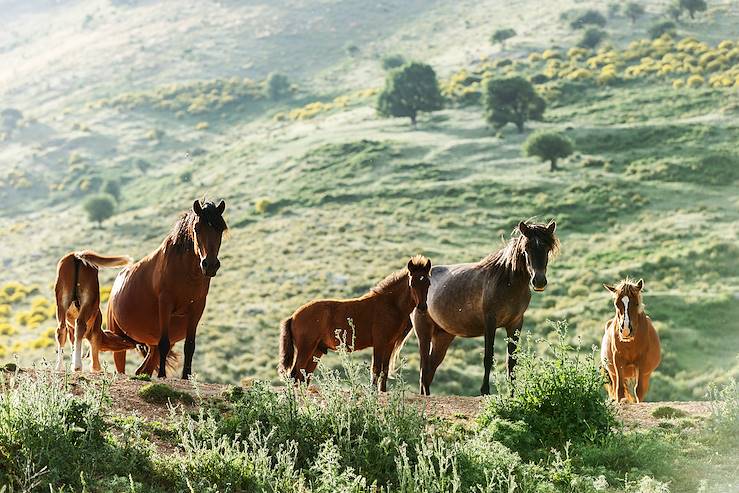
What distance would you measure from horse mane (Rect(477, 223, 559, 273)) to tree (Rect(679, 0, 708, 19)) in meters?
104

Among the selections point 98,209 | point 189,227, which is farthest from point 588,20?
point 189,227

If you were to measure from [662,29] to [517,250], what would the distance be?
96336 mm

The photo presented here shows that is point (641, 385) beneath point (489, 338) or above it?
beneath

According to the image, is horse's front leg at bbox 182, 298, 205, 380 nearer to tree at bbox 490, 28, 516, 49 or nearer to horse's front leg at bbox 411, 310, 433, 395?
horse's front leg at bbox 411, 310, 433, 395

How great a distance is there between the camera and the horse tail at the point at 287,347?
13.6m

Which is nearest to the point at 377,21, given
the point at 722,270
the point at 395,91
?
the point at 395,91

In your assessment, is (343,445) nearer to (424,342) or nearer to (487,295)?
(487,295)

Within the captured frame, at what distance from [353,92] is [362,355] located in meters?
78.6

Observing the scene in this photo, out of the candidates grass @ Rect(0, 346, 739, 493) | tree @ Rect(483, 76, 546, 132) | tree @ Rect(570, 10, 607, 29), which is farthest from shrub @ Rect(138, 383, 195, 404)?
tree @ Rect(570, 10, 607, 29)

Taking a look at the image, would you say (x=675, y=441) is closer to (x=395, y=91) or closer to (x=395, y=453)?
(x=395, y=453)

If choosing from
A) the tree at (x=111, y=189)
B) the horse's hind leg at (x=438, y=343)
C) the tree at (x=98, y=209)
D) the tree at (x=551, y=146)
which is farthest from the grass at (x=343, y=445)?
the tree at (x=111, y=189)

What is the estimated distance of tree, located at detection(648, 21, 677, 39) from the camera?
98.4m

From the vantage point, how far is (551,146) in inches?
2438

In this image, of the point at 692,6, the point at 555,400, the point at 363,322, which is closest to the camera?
the point at 555,400
